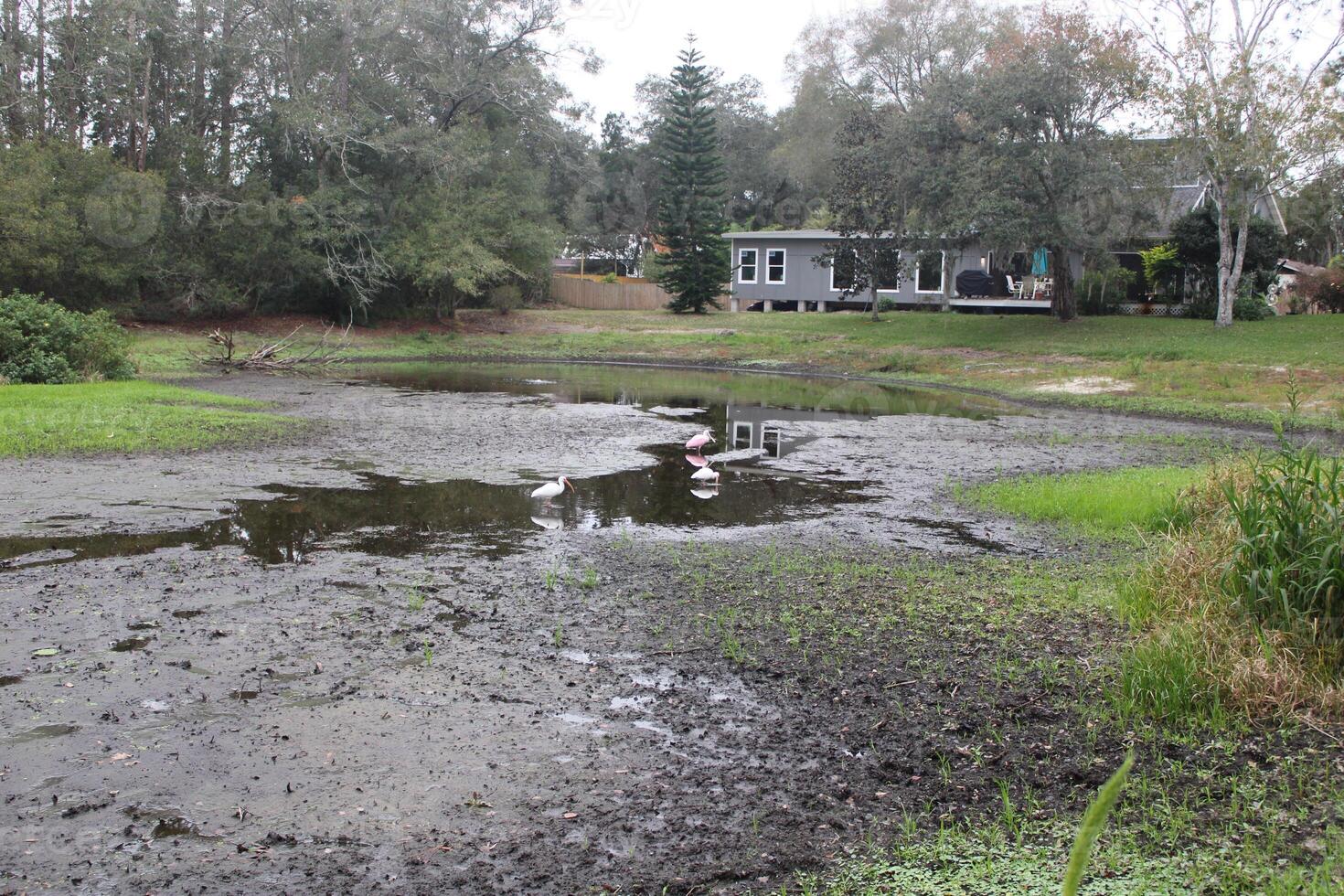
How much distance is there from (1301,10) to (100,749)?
3274 centimetres

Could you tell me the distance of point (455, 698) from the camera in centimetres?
570

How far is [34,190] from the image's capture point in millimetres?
29484

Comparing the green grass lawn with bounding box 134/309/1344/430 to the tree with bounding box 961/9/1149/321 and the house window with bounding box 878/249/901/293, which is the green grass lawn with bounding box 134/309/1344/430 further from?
the tree with bounding box 961/9/1149/321

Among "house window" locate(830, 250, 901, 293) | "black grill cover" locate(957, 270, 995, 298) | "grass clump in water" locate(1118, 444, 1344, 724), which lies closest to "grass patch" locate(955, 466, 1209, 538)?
"grass clump in water" locate(1118, 444, 1344, 724)

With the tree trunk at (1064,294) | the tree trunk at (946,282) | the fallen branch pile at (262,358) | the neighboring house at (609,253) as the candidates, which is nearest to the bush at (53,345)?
the fallen branch pile at (262,358)

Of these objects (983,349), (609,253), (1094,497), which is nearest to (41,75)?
(983,349)

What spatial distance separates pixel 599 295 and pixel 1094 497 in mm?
42232

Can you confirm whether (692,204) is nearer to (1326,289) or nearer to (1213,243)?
(1213,243)

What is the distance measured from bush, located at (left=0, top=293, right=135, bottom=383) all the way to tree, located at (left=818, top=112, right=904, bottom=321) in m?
20.5

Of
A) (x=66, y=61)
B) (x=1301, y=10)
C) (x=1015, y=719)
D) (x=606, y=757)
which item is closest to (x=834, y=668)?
(x=1015, y=719)

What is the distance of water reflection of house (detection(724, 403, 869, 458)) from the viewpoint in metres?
16.2

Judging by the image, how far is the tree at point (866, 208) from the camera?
33.2 metres

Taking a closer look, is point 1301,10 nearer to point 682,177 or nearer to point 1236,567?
point 682,177

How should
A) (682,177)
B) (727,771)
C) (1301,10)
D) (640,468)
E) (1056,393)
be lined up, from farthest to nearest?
(682,177)
(1301,10)
(1056,393)
(640,468)
(727,771)
